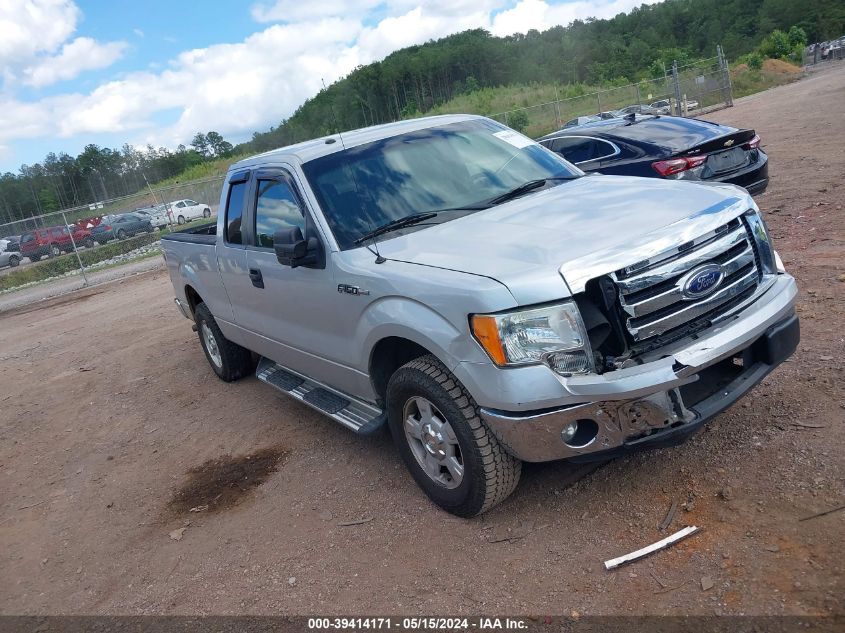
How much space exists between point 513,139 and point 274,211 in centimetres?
177

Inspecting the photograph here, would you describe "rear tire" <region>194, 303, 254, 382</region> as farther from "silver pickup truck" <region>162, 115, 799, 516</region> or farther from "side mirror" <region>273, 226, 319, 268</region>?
"side mirror" <region>273, 226, 319, 268</region>

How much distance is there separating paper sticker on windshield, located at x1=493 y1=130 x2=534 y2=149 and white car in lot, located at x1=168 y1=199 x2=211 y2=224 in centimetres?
2879

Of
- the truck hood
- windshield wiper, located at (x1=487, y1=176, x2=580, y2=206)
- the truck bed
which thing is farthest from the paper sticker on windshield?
the truck bed

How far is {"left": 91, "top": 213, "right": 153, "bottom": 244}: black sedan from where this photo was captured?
84.6ft

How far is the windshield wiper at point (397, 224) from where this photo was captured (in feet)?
13.2

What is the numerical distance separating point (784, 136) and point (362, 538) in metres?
14.9

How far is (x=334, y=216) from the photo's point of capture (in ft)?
13.7

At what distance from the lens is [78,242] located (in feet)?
79.6

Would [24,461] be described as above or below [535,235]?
below

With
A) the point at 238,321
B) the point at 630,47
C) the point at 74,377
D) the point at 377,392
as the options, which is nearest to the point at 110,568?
the point at 377,392

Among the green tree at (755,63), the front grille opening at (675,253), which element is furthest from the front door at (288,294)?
the green tree at (755,63)

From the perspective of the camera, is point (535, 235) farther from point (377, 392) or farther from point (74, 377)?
point (74, 377)

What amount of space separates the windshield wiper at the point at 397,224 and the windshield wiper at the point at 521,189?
0.41 meters

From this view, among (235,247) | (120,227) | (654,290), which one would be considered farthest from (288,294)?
(120,227)
